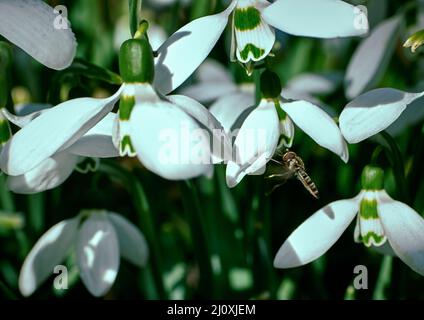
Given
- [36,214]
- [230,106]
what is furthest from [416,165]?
[36,214]

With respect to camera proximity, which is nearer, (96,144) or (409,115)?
(96,144)

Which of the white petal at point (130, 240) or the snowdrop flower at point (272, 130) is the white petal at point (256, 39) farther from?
the white petal at point (130, 240)

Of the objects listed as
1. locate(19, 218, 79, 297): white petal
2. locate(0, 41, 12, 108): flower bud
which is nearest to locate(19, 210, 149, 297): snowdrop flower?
locate(19, 218, 79, 297): white petal

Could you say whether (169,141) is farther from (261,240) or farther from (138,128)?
(261,240)

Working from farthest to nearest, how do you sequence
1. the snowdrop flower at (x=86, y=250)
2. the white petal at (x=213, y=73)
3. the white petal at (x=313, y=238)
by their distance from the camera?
the white petal at (x=213, y=73) < the snowdrop flower at (x=86, y=250) < the white petal at (x=313, y=238)

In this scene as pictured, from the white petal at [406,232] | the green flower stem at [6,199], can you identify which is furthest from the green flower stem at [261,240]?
the green flower stem at [6,199]

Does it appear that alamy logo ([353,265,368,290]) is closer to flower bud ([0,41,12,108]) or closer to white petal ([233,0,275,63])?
white petal ([233,0,275,63])
